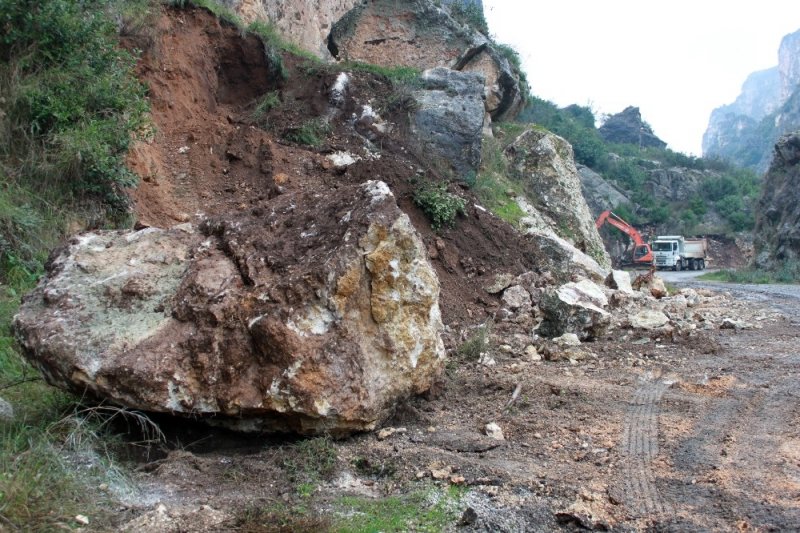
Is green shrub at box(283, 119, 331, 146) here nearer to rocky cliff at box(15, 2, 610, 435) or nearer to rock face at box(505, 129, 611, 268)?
rocky cliff at box(15, 2, 610, 435)

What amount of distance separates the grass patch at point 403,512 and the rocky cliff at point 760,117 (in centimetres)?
7317

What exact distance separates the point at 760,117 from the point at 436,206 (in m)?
157

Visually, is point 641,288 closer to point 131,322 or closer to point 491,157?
point 491,157

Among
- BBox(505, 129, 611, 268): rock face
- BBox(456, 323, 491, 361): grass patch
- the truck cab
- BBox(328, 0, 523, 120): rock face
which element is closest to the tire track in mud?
BBox(456, 323, 491, 361): grass patch

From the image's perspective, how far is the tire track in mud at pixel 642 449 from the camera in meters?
3.68

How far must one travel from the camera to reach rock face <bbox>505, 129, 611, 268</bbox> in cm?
1500

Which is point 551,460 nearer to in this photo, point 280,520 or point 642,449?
point 642,449

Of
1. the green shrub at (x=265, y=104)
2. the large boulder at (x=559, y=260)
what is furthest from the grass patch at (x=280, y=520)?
the green shrub at (x=265, y=104)

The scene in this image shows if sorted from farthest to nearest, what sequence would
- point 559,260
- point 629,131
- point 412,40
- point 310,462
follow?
1. point 629,131
2. point 412,40
3. point 559,260
4. point 310,462

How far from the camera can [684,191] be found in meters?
55.9

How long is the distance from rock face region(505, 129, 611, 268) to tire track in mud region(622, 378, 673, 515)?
900cm

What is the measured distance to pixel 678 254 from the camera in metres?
34.8

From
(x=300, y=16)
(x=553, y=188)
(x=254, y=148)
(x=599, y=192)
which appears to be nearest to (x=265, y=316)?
(x=254, y=148)

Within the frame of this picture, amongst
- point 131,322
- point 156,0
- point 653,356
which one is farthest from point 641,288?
point 131,322
